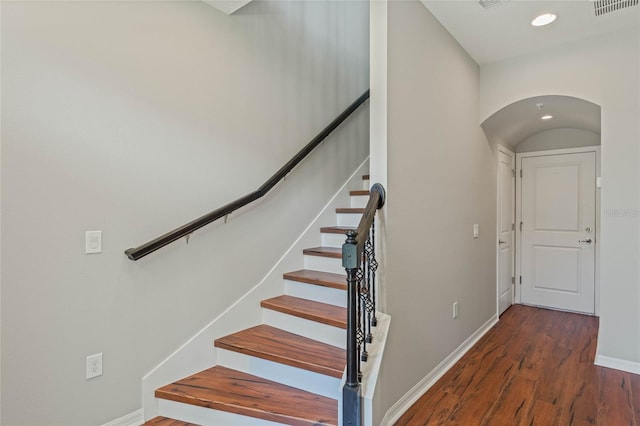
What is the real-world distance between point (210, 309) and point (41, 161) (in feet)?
4.15

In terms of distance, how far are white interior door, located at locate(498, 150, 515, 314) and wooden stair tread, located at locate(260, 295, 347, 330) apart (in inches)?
107

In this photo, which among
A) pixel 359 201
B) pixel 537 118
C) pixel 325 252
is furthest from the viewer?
pixel 537 118

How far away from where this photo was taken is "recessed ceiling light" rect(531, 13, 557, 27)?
2.62 m

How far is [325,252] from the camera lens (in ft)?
9.09

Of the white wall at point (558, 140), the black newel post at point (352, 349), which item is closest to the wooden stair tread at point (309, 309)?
the black newel post at point (352, 349)

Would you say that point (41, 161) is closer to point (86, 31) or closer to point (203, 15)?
point (86, 31)

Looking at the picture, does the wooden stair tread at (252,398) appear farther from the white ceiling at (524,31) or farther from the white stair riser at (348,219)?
the white ceiling at (524,31)

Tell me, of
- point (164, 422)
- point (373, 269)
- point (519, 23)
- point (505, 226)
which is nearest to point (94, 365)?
point (164, 422)

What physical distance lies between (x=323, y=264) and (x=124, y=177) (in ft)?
5.15

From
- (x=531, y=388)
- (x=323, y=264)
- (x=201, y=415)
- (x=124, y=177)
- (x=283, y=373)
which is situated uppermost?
(x=124, y=177)

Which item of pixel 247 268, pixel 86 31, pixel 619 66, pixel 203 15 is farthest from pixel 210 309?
pixel 619 66

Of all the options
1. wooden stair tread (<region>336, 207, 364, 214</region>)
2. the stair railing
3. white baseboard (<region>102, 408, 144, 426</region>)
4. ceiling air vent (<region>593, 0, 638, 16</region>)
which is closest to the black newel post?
the stair railing

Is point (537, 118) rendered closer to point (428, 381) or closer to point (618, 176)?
point (618, 176)

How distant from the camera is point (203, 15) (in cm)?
225
